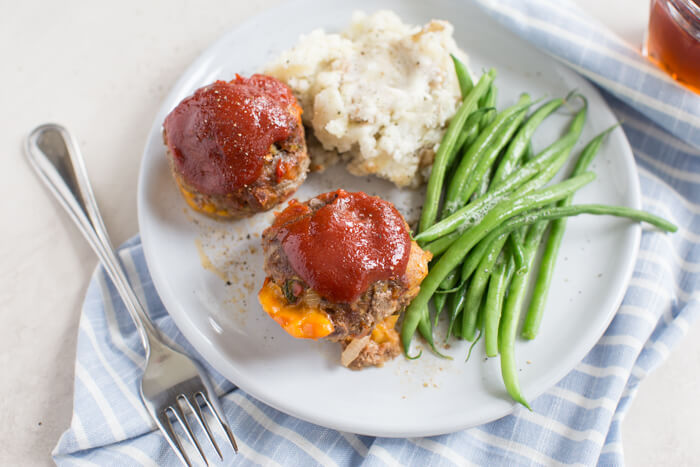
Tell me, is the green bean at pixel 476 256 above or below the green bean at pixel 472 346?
above

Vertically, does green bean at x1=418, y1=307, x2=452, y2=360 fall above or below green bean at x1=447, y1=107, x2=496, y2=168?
below

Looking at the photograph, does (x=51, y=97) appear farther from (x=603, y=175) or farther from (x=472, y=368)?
(x=603, y=175)

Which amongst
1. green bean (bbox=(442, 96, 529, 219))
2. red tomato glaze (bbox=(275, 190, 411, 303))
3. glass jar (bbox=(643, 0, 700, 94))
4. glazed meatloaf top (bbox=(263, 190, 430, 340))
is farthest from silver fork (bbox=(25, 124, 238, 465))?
glass jar (bbox=(643, 0, 700, 94))

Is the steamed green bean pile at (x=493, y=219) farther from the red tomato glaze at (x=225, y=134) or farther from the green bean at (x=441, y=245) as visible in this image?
the red tomato glaze at (x=225, y=134)

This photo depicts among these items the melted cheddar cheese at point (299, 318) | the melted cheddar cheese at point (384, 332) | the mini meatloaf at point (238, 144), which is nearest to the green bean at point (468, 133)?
the mini meatloaf at point (238, 144)

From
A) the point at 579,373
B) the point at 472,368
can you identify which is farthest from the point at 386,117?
the point at 579,373

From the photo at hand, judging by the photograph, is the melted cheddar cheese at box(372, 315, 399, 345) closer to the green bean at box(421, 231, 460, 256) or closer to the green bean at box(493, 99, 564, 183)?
the green bean at box(421, 231, 460, 256)

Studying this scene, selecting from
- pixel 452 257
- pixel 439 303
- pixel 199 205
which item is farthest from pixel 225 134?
pixel 439 303
